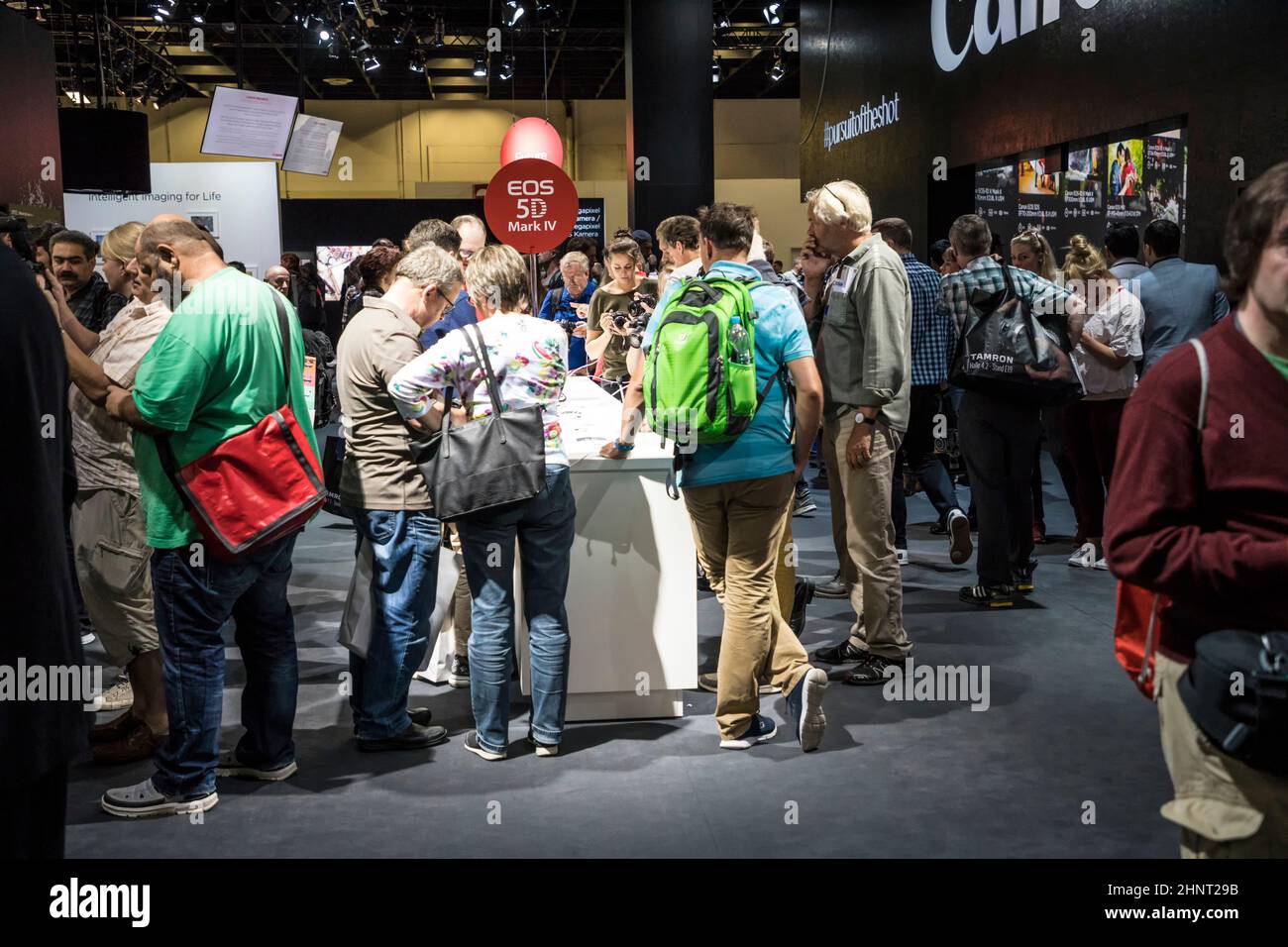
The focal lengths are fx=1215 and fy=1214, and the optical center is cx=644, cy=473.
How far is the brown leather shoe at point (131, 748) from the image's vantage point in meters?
3.79

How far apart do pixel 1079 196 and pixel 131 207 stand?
35.1 feet

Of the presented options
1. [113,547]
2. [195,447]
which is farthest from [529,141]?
[195,447]

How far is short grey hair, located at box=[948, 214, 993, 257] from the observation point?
5336 mm

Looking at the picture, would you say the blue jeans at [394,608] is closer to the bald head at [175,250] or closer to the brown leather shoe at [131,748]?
the brown leather shoe at [131,748]

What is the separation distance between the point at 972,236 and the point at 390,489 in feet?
9.73

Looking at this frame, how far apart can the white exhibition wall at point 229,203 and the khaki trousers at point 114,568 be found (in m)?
11.1

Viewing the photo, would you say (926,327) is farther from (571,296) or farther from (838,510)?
(571,296)

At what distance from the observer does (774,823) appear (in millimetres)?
3271

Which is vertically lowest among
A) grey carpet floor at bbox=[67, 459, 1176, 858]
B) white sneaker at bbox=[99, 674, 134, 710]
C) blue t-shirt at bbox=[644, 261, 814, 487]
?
grey carpet floor at bbox=[67, 459, 1176, 858]

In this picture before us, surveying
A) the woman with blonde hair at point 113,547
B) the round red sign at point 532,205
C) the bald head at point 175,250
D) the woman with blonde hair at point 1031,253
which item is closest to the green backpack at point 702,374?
the bald head at point 175,250

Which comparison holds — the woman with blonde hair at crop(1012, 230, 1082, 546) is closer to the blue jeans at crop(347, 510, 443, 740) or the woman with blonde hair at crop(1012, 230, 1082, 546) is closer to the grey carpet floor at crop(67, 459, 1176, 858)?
the grey carpet floor at crop(67, 459, 1176, 858)

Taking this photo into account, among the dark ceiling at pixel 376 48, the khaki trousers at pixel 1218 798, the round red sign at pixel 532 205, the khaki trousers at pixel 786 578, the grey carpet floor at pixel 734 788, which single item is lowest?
the grey carpet floor at pixel 734 788

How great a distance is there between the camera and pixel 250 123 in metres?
11.6
